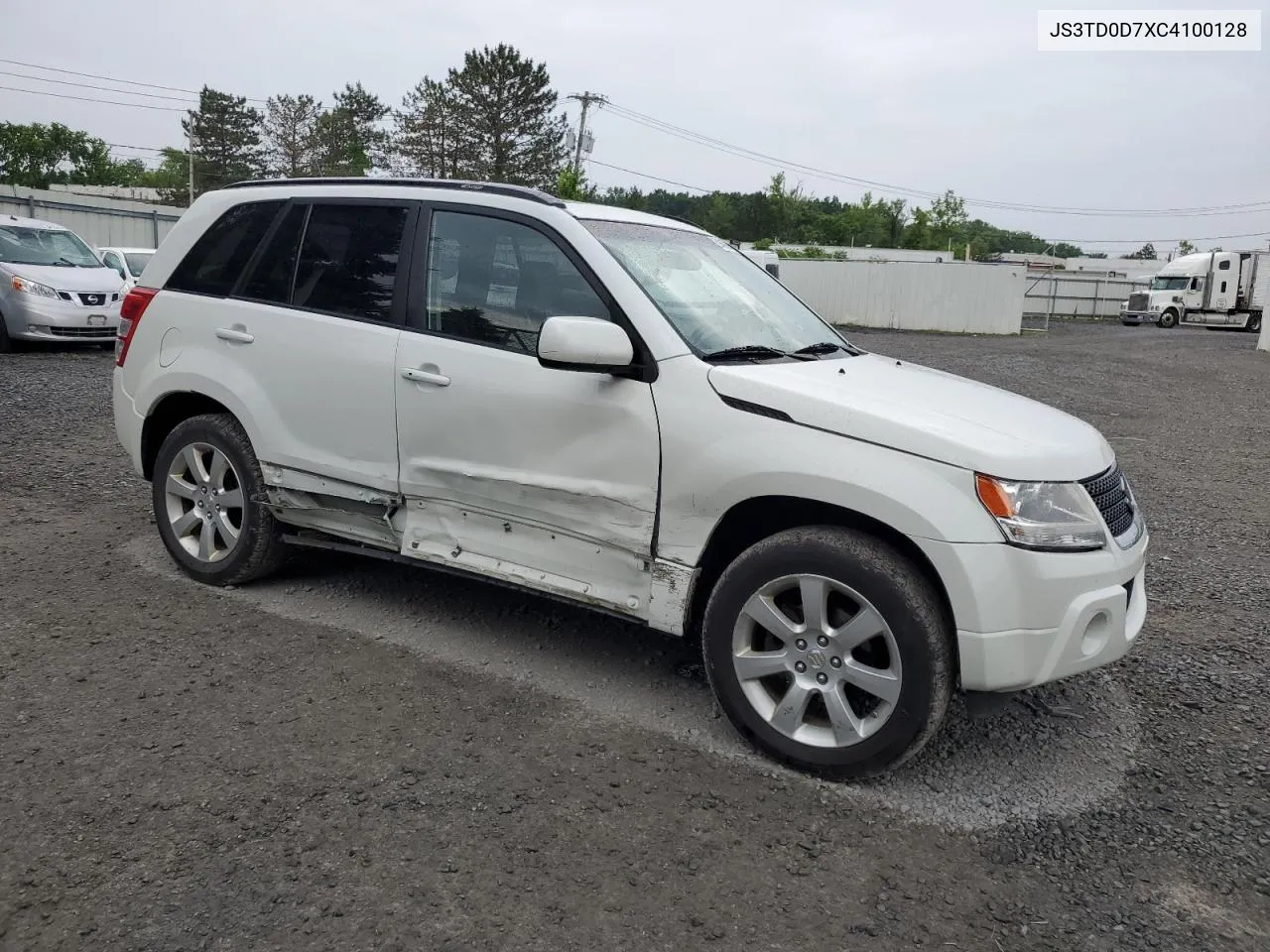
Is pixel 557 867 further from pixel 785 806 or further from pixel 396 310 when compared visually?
pixel 396 310

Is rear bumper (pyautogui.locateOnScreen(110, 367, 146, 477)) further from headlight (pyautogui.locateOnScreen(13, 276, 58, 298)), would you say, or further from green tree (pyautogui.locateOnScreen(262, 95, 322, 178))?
green tree (pyautogui.locateOnScreen(262, 95, 322, 178))

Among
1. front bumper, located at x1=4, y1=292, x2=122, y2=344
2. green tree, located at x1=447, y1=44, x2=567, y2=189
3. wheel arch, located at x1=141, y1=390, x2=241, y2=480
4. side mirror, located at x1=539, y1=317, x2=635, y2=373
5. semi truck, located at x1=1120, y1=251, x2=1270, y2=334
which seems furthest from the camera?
green tree, located at x1=447, y1=44, x2=567, y2=189

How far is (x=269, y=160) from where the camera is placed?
64.1 metres

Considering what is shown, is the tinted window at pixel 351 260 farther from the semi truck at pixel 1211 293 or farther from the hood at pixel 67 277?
the semi truck at pixel 1211 293

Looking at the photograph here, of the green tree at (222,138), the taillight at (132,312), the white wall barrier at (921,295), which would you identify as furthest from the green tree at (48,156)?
the taillight at (132,312)

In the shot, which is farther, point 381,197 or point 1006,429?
point 381,197

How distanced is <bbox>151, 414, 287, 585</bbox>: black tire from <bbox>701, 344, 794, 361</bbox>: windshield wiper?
2.23m

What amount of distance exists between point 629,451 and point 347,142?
218 ft

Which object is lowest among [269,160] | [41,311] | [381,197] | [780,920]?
[780,920]

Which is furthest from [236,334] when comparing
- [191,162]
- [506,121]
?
[191,162]

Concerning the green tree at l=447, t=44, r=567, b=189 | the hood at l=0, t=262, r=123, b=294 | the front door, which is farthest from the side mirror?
the green tree at l=447, t=44, r=567, b=189

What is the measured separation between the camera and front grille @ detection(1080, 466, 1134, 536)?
3.34 meters

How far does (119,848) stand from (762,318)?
9.58ft

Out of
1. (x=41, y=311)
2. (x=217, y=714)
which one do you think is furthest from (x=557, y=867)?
(x=41, y=311)
